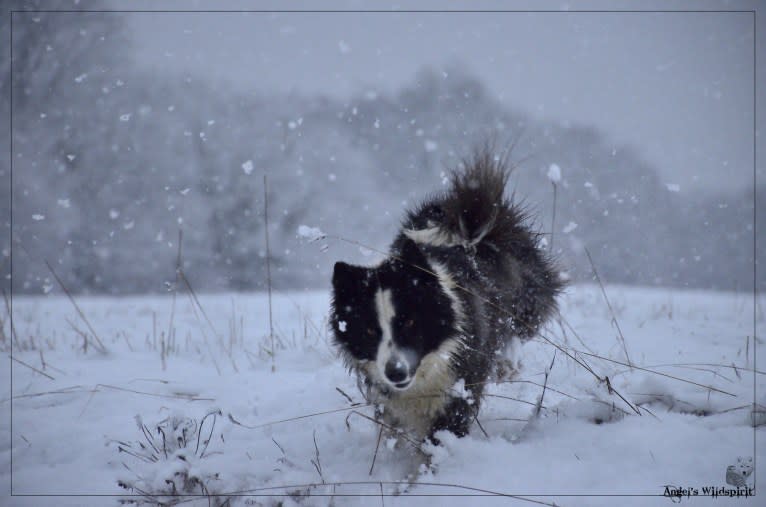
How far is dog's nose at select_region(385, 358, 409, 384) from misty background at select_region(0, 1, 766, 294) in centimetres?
1279

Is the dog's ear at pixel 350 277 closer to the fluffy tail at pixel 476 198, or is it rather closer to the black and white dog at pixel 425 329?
the black and white dog at pixel 425 329

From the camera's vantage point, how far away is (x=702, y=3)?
4.99 m

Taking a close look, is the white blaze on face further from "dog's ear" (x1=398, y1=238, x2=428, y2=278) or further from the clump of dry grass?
the clump of dry grass

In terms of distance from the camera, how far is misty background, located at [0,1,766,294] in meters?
14.9

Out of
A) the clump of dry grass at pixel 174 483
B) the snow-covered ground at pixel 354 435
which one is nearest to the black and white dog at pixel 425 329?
the snow-covered ground at pixel 354 435

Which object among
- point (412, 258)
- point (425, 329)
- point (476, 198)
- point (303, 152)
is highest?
point (303, 152)

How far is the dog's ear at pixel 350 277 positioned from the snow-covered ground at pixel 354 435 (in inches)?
25.7

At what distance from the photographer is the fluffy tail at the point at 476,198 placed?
355cm

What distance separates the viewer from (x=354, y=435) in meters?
2.74

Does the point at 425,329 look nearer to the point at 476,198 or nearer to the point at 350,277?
the point at 350,277

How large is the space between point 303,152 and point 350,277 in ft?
56.0

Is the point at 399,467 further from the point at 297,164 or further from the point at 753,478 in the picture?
the point at 297,164

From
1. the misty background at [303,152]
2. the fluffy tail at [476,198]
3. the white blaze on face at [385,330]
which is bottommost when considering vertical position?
the white blaze on face at [385,330]

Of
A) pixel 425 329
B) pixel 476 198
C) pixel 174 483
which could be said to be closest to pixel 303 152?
pixel 476 198
